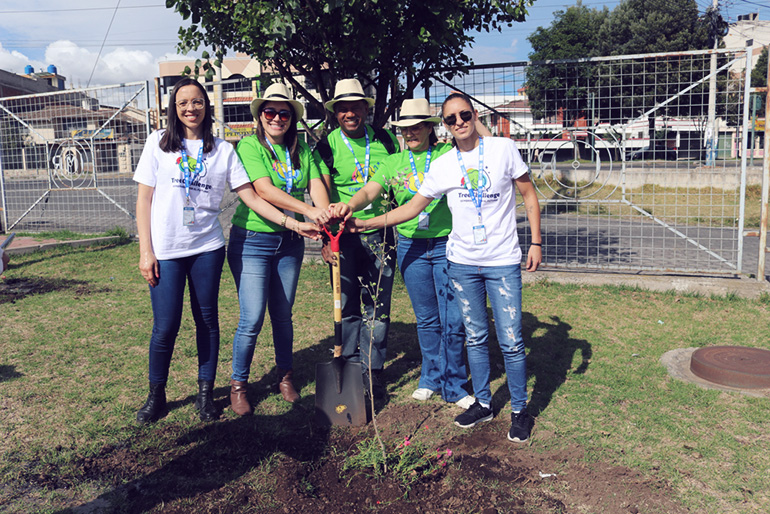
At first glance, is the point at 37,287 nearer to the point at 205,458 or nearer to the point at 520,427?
the point at 205,458

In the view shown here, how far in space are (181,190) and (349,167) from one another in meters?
1.10

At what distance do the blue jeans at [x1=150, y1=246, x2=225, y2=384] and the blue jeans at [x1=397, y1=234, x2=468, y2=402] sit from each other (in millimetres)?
1237

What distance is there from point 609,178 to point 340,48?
11.8 ft

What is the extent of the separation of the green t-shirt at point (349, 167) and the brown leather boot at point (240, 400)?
1351 millimetres

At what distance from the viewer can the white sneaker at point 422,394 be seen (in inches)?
161

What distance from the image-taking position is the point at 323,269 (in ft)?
26.8

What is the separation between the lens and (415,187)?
3.90 metres

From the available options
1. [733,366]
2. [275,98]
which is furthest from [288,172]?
[733,366]

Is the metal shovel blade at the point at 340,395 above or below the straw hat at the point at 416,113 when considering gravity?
below

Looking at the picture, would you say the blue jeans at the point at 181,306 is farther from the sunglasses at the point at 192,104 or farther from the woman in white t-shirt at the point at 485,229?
the woman in white t-shirt at the point at 485,229

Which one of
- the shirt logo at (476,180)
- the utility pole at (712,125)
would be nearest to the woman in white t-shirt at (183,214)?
the shirt logo at (476,180)

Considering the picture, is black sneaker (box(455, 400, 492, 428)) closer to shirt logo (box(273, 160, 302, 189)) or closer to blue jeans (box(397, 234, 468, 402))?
blue jeans (box(397, 234, 468, 402))

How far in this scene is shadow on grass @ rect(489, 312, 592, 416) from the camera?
4141 millimetres

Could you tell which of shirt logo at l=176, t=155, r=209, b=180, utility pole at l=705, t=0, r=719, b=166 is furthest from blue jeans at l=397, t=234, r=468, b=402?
utility pole at l=705, t=0, r=719, b=166
